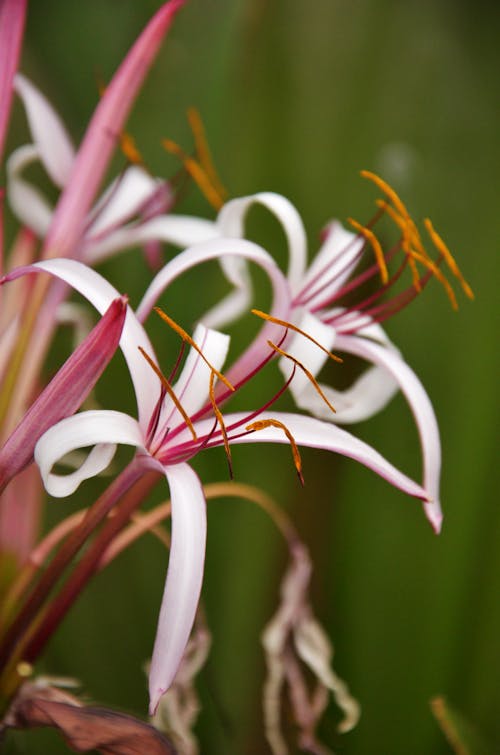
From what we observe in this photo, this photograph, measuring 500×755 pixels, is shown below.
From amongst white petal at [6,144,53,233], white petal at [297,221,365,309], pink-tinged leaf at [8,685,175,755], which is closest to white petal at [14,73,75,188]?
white petal at [6,144,53,233]

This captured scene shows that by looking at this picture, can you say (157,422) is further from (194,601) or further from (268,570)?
(268,570)

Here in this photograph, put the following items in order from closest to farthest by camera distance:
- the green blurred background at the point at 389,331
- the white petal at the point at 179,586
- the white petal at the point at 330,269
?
the white petal at the point at 179,586 < the white petal at the point at 330,269 < the green blurred background at the point at 389,331

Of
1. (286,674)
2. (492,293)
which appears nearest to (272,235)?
(492,293)

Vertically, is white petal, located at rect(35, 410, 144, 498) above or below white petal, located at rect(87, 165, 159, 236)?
below

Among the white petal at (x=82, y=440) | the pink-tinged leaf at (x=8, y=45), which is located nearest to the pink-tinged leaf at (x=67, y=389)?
the white petal at (x=82, y=440)

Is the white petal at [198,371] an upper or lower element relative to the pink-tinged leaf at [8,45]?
lower

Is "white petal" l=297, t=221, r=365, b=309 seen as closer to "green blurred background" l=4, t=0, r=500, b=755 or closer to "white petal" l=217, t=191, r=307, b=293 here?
"white petal" l=217, t=191, r=307, b=293

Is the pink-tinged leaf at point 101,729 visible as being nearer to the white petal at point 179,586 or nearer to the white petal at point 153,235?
Answer: the white petal at point 179,586
